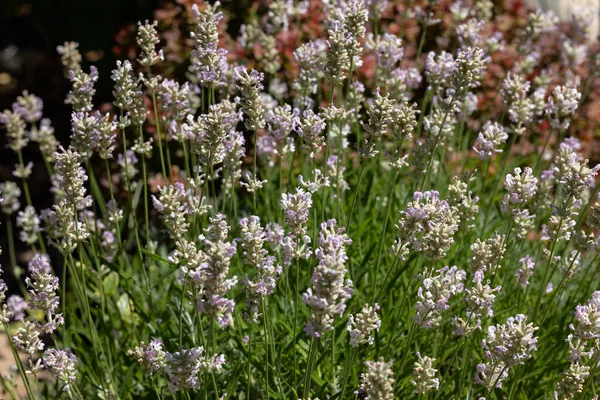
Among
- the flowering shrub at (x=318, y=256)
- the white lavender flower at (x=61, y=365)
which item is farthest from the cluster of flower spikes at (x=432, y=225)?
the white lavender flower at (x=61, y=365)

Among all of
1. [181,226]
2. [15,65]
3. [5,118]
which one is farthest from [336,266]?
[15,65]

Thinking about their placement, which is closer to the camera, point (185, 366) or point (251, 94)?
point (185, 366)

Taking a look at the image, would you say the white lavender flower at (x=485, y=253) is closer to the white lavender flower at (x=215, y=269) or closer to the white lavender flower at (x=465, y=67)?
the white lavender flower at (x=465, y=67)

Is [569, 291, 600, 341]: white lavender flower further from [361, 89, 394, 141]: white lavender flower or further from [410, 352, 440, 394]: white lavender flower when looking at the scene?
[361, 89, 394, 141]: white lavender flower

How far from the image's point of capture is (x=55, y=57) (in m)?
6.50

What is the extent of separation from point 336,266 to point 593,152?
4.65m

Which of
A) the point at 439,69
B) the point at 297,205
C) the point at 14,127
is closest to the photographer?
the point at 297,205

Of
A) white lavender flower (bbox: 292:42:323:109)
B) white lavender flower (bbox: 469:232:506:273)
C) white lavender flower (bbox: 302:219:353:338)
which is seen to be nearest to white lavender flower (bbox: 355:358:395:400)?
white lavender flower (bbox: 302:219:353:338)

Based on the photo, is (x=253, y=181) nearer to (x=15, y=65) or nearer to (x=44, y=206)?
(x=44, y=206)

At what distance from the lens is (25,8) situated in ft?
→ 22.8

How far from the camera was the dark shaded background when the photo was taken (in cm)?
578

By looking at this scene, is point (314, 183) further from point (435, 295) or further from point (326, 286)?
point (326, 286)

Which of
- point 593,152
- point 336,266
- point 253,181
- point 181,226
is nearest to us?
point 336,266

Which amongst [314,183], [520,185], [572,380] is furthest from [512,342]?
[314,183]
